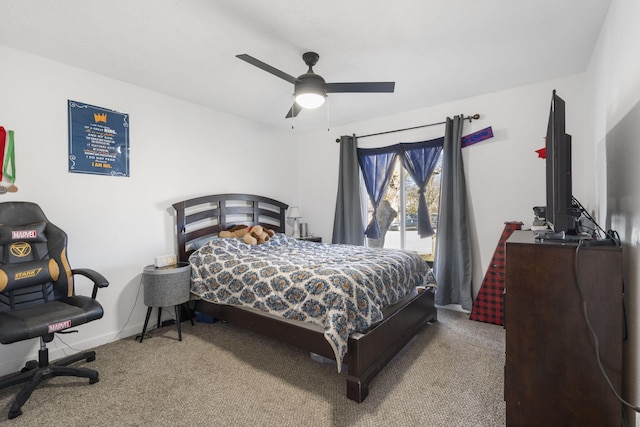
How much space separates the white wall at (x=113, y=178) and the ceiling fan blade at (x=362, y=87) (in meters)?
2.03

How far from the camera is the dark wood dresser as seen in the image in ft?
4.47

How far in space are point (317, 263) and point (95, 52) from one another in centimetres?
259

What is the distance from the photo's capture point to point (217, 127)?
3898mm

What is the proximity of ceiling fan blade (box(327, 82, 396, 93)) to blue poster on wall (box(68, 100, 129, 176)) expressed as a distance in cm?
219

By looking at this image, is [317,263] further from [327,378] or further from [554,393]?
[554,393]

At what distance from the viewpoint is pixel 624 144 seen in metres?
1.65

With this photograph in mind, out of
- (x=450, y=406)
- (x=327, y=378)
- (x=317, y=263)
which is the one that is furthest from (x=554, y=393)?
(x=317, y=263)

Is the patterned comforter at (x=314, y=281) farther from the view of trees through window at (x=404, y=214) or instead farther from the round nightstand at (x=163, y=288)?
the view of trees through window at (x=404, y=214)

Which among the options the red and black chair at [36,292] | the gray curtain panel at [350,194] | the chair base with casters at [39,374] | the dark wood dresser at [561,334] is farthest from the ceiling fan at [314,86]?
the chair base with casters at [39,374]

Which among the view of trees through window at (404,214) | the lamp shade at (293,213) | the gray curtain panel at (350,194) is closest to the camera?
the view of trees through window at (404,214)

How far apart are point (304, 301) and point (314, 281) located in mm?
167

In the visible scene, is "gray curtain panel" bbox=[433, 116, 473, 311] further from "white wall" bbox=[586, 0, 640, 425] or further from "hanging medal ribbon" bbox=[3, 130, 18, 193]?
"hanging medal ribbon" bbox=[3, 130, 18, 193]

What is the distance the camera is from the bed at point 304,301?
200 cm

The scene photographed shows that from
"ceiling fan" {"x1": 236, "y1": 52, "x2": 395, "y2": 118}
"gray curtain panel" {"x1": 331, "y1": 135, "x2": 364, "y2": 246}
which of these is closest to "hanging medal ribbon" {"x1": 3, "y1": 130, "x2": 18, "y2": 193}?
"ceiling fan" {"x1": 236, "y1": 52, "x2": 395, "y2": 118}
